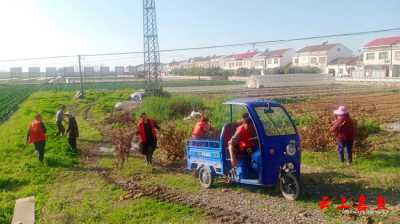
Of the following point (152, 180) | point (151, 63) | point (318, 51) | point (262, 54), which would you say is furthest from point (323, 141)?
point (262, 54)

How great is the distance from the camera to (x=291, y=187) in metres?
6.17

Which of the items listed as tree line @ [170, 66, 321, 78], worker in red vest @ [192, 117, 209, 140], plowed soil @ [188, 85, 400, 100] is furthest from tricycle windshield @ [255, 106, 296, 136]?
tree line @ [170, 66, 321, 78]

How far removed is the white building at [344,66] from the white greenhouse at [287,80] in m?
11.9

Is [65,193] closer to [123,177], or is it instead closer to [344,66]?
[123,177]

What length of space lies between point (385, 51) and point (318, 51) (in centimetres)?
1229

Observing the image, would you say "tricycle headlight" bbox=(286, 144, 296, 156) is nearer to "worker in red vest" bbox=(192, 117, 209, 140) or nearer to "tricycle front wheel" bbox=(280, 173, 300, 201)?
"tricycle front wheel" bbox=(280, 173, 300, 201)

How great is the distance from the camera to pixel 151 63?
3141 centimetres

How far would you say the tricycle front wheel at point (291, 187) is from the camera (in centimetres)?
601

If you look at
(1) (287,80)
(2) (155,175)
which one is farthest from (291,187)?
(1) (287,80)

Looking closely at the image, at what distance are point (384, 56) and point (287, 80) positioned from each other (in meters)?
21.4

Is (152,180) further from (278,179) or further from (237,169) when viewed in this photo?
(278,179)

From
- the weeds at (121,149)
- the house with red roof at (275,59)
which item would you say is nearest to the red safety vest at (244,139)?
the weeds at (121,149)

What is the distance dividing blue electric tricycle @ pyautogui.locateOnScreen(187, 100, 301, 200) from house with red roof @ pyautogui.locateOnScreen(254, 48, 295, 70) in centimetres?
5954

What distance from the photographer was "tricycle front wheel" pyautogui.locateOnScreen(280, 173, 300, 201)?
6008 mm
